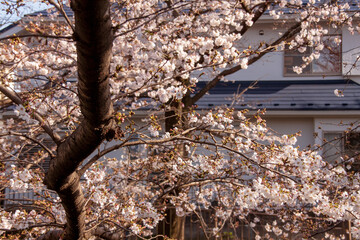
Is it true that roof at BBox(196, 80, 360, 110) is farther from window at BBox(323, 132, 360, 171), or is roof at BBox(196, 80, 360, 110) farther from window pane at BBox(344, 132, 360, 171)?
window pane at BBox(344, 132, 360, 171)

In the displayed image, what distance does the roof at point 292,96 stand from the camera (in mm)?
10945

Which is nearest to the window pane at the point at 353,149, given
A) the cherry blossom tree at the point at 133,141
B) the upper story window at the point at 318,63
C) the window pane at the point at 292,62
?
the cherry blossom tree at the point at 133,141

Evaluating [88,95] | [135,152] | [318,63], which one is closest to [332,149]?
[318,63]

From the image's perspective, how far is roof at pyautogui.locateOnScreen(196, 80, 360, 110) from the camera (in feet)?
35.9

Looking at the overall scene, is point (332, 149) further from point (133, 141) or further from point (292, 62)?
point (133, 141)

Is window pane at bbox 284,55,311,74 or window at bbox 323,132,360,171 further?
window pane at bbox 284,55,311,74

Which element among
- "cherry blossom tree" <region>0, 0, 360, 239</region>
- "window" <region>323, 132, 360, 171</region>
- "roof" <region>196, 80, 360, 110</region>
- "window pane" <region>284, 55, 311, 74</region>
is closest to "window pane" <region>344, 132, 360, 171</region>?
"window" <region>323, 132, 360, 171</region>

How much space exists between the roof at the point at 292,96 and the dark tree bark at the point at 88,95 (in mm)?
7338

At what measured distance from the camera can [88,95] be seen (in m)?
2.45

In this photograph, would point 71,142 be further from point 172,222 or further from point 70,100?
point 172,222

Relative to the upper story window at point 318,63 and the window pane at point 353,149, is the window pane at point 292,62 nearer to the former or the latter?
the upper story window at point 318,63

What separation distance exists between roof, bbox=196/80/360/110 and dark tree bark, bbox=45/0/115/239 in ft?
24.1

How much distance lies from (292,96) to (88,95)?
9788mm

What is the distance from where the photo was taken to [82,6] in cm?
196
